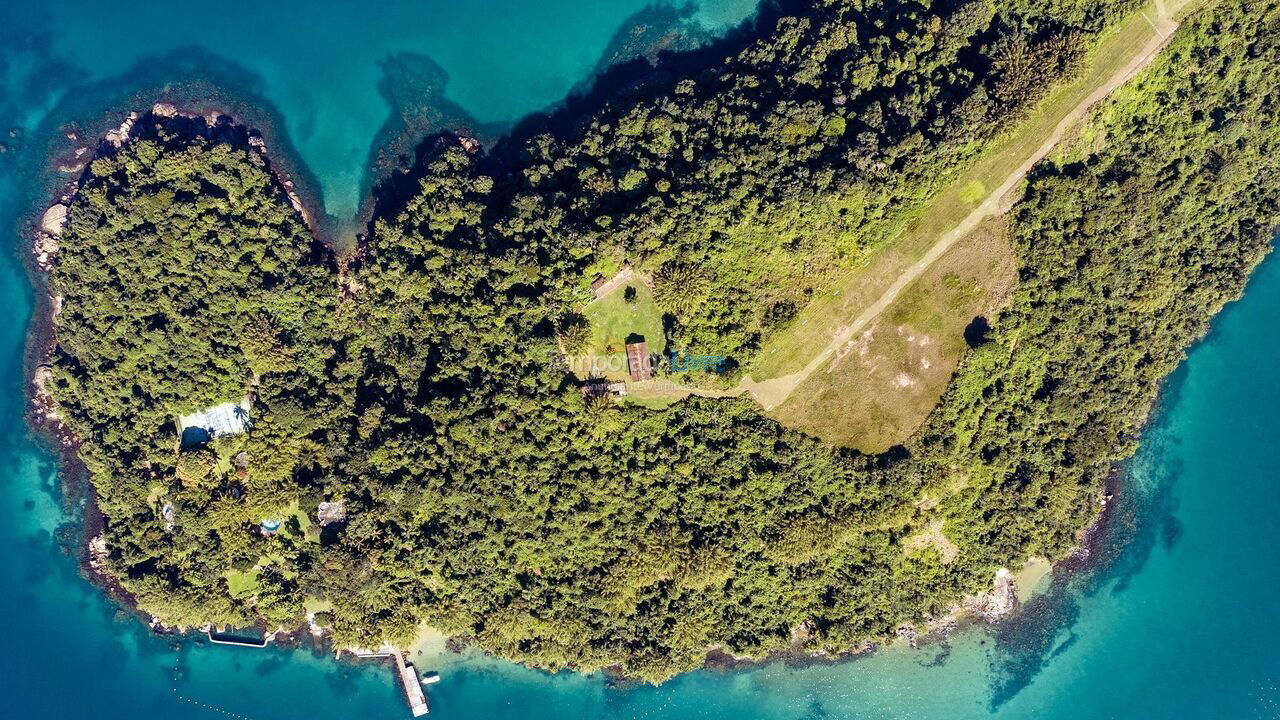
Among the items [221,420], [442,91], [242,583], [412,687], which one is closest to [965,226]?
[442,91]

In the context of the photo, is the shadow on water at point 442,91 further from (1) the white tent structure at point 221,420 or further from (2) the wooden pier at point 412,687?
(2) the wooden pier at point 412,687

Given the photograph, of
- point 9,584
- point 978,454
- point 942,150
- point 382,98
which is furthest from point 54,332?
point 978,454

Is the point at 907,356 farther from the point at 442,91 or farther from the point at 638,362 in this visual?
the point at 442,91

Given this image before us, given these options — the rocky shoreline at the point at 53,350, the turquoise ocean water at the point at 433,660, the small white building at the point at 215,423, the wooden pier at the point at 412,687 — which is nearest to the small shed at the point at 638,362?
the rocky shoreline at the point at 53,350

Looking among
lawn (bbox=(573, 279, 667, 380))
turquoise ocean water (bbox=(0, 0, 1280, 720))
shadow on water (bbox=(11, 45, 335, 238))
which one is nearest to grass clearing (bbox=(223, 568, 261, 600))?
turquoise ocean water (bbox=(0, 0, 1280, 720))

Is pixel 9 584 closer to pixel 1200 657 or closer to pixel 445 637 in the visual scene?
pixel 445 637
